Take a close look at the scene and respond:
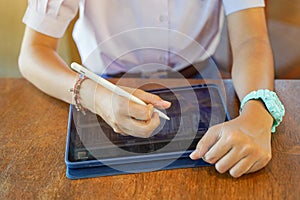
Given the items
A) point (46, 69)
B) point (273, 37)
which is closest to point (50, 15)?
point (46, 69)

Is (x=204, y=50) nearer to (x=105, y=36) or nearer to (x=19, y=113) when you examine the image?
(x=105, y=36)

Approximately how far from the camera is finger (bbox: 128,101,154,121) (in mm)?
656

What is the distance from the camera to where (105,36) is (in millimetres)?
1044

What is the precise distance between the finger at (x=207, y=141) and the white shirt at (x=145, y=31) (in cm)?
34

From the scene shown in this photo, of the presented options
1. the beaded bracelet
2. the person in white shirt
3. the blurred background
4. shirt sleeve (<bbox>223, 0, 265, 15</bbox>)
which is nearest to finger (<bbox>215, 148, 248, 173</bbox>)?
the person in white shirt

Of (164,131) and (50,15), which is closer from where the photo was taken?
(164,131)

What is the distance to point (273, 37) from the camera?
1.49 metres

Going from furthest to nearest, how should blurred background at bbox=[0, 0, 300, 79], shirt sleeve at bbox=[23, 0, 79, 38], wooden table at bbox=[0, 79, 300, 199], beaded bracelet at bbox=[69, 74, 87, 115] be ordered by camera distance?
blurred background at bbox=[0, 0, 300, 79] < shirt sleeve at bbox=[23, 0, 79, 38] < beaded bracelet at bbox=[69, 74, 87, 115] < wooden table at bbox=[0, 79, 300, 199]

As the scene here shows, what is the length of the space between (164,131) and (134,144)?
63 mm

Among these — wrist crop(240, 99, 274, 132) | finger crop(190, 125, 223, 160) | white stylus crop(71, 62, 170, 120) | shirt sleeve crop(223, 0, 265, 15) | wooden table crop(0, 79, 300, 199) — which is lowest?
wooden table crop(0, 79, 300, 199)

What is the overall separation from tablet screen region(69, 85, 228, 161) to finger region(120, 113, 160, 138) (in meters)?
0.02

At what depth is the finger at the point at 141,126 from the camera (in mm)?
670

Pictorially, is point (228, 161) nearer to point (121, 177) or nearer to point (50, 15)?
point (121, 177)

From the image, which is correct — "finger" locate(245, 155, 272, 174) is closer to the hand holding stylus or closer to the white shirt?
→ the hand holding stylus
